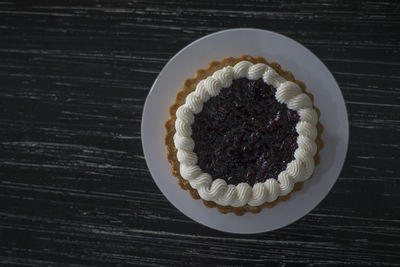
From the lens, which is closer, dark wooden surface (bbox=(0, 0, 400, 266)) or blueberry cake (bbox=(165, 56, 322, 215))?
blueberry cake (bbox=(165, 56, 322, 215))

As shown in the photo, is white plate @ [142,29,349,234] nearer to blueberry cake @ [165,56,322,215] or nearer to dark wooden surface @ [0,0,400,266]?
blueberry cake @ [165,56,322,215]

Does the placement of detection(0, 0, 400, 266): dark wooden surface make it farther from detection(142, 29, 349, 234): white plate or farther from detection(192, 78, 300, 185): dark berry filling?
detection(192, 78, 300, 185): dark berry filling

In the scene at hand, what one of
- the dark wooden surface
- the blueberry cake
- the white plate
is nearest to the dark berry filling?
the blueberry cake

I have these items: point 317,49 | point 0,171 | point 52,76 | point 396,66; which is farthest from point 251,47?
point 0,171

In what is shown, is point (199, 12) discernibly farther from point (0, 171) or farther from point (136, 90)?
point (0, 171)

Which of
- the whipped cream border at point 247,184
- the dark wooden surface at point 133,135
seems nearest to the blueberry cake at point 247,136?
the whipped cream border at point 247,184
